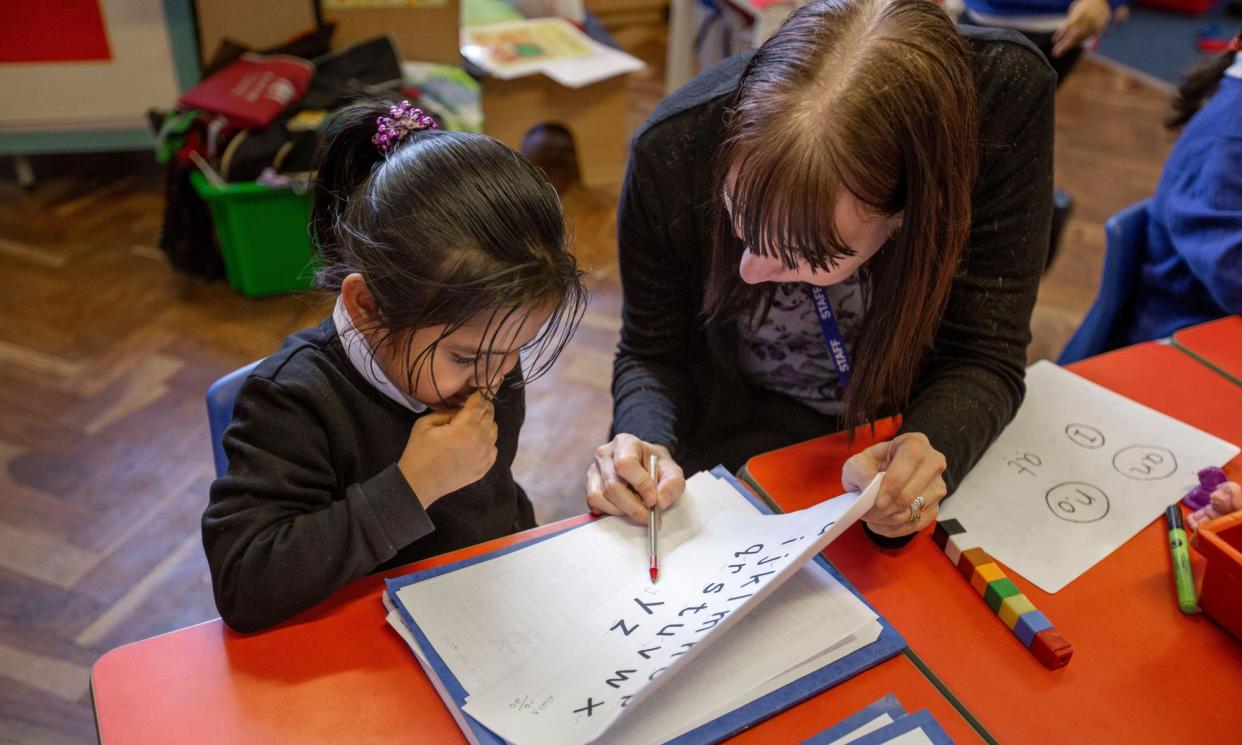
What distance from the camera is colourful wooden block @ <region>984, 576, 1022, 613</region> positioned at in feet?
2.80

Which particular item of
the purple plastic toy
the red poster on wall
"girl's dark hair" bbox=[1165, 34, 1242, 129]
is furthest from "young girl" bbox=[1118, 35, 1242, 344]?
the red poster on wall

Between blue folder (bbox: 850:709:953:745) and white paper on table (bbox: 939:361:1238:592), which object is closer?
blue folder (bbox: 850:709:953:745)

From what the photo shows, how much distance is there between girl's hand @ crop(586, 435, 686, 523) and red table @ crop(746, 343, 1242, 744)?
0.37ft

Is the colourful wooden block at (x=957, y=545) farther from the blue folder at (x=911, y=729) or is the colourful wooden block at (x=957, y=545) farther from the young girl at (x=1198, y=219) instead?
the young girl at (x=1198, y=219)

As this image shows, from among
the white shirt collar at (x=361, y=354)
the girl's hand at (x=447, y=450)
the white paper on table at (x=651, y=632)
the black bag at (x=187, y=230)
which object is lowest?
the black bag at (x=187, y=230)

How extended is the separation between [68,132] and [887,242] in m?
2.46

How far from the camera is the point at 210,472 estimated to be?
1883 millimetres

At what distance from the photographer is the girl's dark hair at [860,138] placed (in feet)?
2.67

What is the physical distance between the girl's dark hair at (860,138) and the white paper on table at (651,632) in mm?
237

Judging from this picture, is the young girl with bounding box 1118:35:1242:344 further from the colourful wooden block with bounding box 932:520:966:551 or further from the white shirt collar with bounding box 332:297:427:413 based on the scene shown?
the white shirt collar with bounding box 332:297:427:413

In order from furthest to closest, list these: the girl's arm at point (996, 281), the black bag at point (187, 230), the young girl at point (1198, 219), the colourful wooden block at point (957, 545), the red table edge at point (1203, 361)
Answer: the black bag at point (187, 230)
the young girl at point (1198, 219)
the red table edge at point (1203, 361)
the girl's arm at point (996, 281)
the colourful wooden block at point (957, 545)

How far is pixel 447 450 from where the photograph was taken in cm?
85

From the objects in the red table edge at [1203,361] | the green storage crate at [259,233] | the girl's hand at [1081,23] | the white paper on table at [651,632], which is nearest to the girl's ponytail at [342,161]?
the white paper on table at [651,632]

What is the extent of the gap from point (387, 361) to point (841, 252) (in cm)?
42
